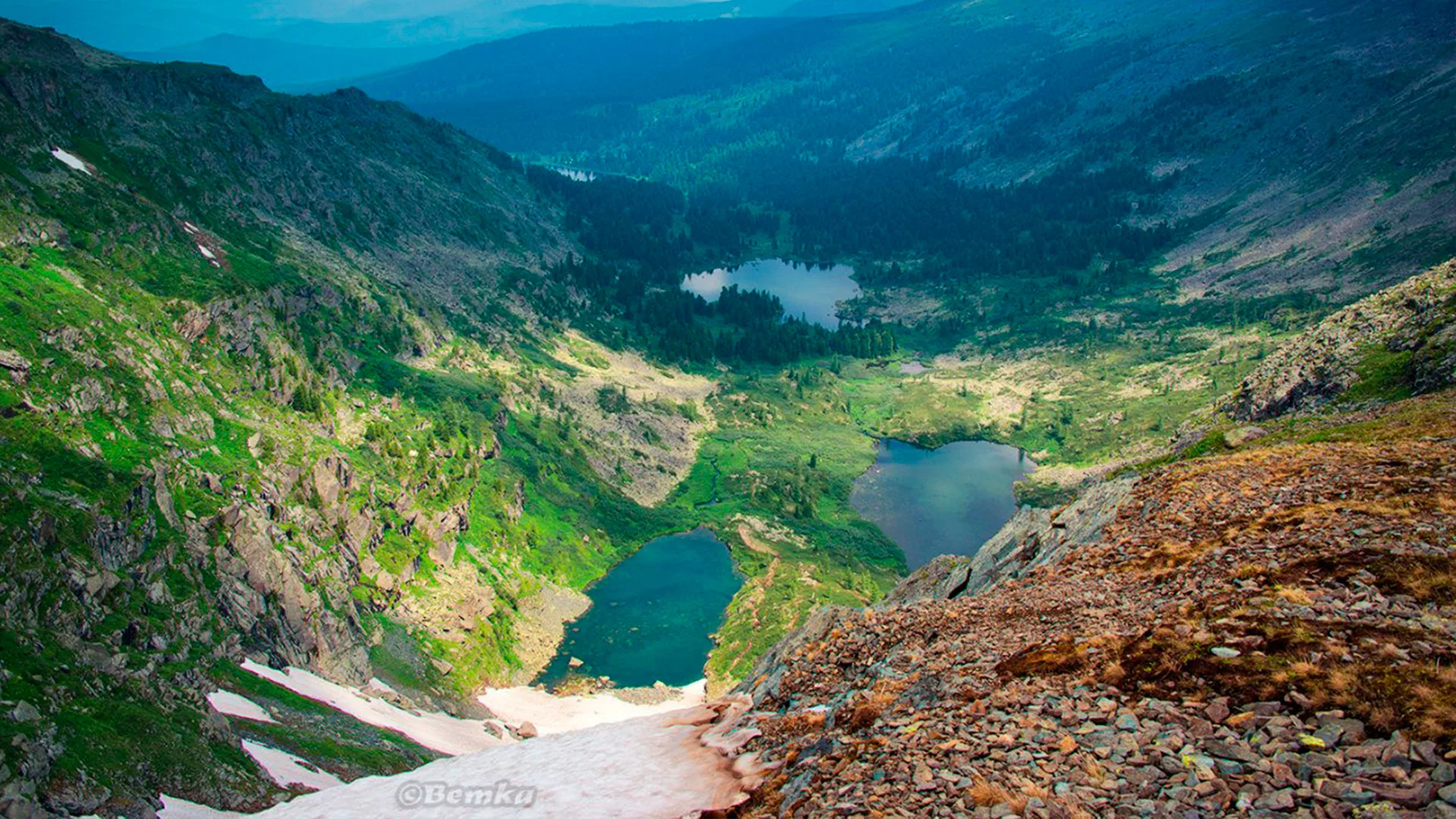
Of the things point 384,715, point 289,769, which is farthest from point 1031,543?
point 384,715

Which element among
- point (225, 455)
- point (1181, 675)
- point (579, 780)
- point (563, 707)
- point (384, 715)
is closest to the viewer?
point (1181, 675)

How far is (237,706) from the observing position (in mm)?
53625

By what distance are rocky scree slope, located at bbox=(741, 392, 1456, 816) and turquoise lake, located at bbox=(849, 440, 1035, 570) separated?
4194 inches

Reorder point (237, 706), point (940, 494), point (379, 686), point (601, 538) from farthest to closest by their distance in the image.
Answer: point (940, 494)
point (601, 538)
point (379, 686)
point (237, 706)

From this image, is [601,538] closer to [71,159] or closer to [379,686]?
[379,686]

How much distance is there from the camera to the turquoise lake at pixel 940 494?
5715 inches

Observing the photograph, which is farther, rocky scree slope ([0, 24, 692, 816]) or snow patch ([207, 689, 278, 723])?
snow patch ([207, 689, 278, 723])

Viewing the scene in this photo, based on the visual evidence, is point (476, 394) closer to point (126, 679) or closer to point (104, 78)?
point (104, 78)

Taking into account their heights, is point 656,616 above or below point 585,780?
below

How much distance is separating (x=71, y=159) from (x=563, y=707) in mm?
101633

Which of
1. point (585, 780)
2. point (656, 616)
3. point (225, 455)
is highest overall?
point (225, 455)

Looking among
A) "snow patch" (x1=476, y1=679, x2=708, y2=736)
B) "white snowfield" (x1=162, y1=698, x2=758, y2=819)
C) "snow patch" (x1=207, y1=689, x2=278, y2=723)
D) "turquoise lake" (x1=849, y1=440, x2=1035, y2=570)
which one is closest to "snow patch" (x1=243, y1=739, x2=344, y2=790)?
"snow patch" (x1=207, y1=689, x2=278, y2=723)

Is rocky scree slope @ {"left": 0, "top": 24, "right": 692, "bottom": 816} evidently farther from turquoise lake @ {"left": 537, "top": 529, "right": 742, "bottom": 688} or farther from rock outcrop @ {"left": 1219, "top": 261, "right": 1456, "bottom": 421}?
rock outcrop @ {"left": 1219, "top": 261, "right": 1456, "bottom": 421}

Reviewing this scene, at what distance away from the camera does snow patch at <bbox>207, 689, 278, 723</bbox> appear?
52.0m
